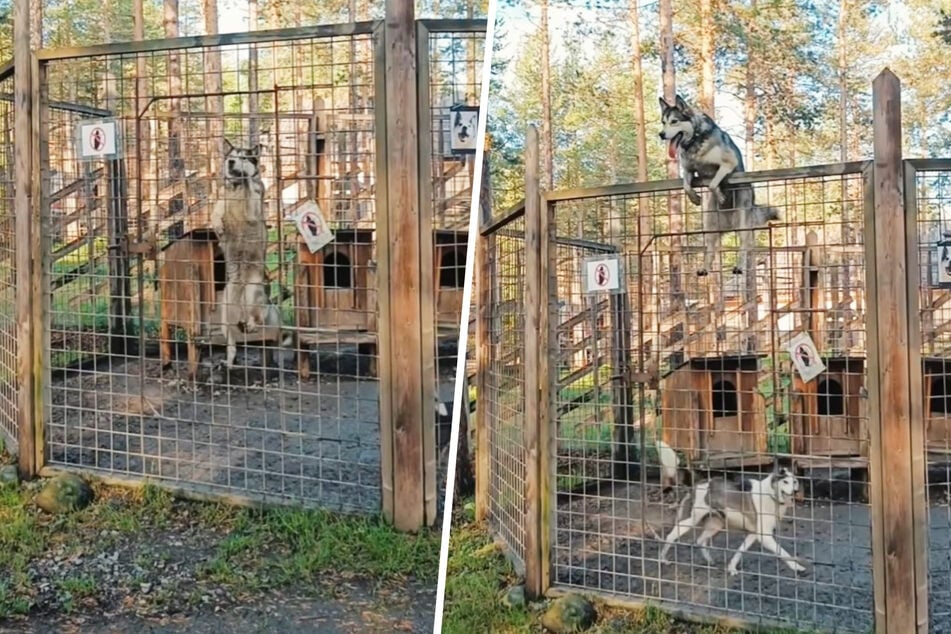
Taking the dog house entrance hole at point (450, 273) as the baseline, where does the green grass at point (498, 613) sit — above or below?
below

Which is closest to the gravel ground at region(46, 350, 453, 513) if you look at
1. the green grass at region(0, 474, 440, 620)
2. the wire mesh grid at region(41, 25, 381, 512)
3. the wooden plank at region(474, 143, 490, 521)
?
the wire mesh grid at region(41, 25, 381, 512)

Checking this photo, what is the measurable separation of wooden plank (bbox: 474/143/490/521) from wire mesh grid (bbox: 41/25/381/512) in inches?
18.2

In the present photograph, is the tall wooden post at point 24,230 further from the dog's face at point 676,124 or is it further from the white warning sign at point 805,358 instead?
the white warning sign at point 805,358

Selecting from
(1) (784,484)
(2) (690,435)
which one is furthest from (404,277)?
(2) (690,435)

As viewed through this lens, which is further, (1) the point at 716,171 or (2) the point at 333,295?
(2) the point at 333,295

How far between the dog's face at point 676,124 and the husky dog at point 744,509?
142 centimetres

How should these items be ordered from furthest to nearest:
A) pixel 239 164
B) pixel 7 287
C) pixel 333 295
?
pixel 333 295, pixel 239 164, pixel 7 287

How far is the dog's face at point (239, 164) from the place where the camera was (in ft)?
15.8

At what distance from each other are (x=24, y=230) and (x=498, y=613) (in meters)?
2.29

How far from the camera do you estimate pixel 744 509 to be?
11.5ft

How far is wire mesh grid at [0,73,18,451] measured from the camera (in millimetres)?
3873

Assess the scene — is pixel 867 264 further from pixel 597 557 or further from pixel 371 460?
pixel 371 460

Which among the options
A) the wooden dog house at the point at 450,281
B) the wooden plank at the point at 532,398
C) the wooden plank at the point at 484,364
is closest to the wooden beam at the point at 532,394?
the wooden plank at the point at 532,398

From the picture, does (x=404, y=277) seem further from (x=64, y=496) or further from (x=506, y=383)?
(x=64, y=496)
